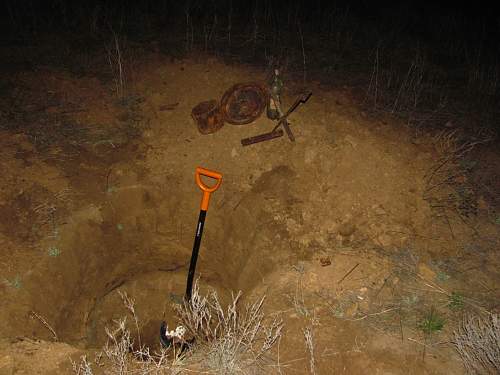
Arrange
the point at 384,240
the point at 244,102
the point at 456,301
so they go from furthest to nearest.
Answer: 1. the point at 244,102
2. the point at 384,240
3. the point at 456,301

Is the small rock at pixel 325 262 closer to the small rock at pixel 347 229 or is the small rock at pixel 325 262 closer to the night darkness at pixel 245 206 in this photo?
the night darkness at pixel 245 206

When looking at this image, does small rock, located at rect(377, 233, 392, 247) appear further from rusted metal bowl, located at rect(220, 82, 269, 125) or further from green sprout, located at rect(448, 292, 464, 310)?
rusted metal bowl, located at rect(220, 82, 269, 125)

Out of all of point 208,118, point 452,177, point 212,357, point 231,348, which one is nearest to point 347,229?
point 452,177

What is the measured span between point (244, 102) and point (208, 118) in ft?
1.18

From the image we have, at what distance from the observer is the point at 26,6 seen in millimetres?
5652

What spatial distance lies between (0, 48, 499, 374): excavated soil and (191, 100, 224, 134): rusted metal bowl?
0.28ft

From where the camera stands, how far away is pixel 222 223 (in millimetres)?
3494

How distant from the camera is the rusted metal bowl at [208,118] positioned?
11.5 ft

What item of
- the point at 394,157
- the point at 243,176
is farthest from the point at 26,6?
the point at 394,157

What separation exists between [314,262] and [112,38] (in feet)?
12.8

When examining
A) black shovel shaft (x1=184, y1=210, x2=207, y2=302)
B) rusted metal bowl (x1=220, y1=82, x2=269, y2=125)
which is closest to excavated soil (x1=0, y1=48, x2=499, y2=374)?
rusted metal bowl (x1=220, y1=82, x2=269, y2=125)

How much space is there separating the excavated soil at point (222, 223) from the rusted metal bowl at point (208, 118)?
0.28 feet

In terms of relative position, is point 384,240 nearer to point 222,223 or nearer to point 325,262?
point 325,262

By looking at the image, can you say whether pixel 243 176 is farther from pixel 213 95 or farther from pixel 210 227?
pixel 213 95
